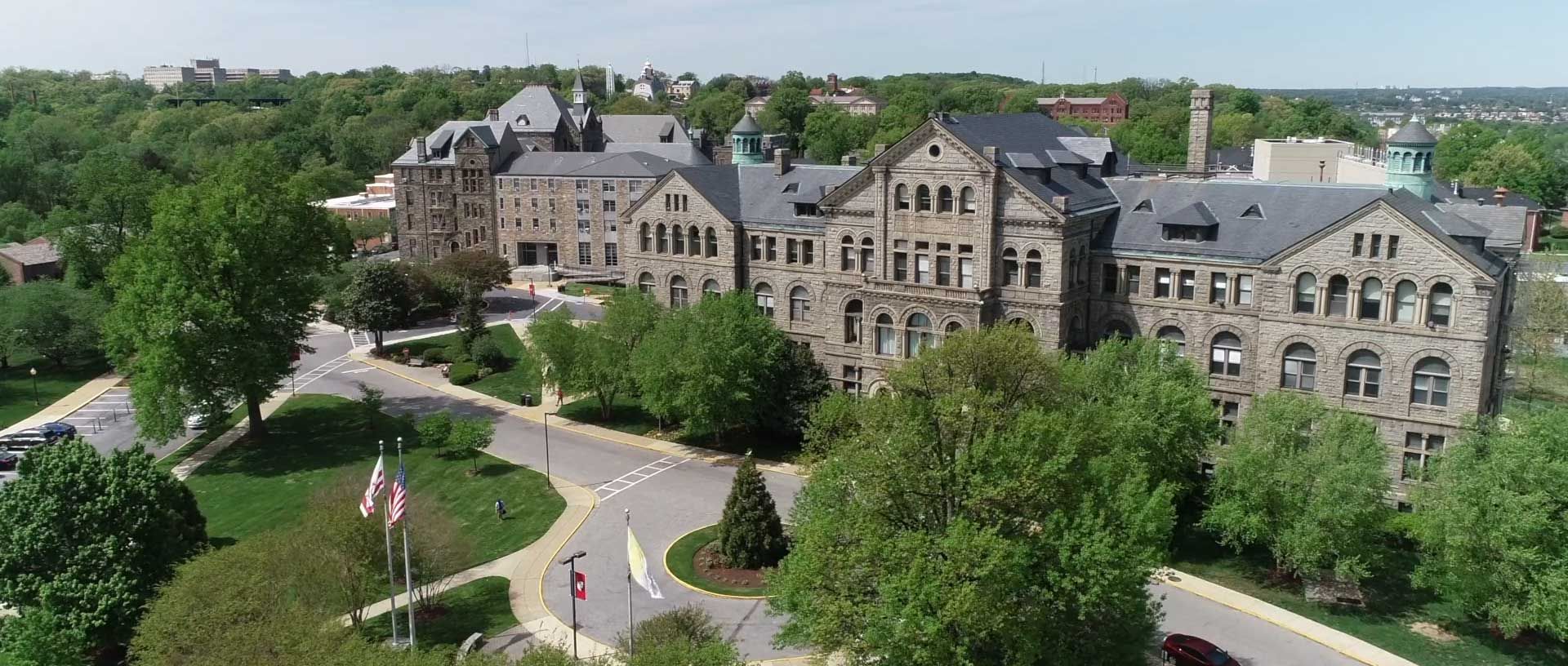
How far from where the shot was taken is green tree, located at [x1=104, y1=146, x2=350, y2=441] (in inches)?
2322

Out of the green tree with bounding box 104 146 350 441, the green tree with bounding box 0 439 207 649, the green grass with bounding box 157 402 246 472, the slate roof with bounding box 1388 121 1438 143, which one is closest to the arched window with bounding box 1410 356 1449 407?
the slate roof with bounding box 1388 121 1438 143

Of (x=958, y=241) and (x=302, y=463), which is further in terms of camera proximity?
(x=302, y=463)

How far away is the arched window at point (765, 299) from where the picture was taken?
66125 mm

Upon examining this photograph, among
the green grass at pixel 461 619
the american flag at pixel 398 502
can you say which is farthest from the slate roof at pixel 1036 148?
the american flag at pixel 398 502

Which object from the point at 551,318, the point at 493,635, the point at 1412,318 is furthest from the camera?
the point at 551,318

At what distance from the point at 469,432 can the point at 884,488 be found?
109ft

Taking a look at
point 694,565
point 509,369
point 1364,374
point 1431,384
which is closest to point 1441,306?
point 1431,384

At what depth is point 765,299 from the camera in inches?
2618

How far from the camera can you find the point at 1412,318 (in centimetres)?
4653

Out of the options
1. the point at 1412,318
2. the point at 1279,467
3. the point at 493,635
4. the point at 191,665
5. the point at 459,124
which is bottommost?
the point at 493,635

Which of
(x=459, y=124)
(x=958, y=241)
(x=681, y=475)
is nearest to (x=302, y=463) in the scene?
(x=681, y=475)

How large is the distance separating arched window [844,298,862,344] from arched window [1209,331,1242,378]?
18914mm

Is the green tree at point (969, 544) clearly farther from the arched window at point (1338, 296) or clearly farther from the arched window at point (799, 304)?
the arched window at point (799, 304)

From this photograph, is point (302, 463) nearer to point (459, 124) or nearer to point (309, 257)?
point (309, 257)
